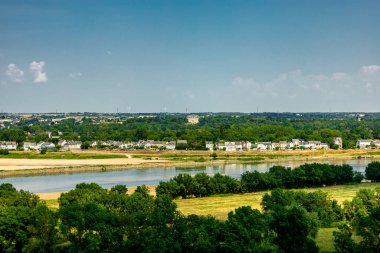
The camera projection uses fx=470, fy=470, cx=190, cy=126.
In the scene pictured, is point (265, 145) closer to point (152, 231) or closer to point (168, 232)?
point (168, 232)

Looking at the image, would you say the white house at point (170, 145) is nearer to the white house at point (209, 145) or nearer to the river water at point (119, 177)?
the white house at point (209, 145)

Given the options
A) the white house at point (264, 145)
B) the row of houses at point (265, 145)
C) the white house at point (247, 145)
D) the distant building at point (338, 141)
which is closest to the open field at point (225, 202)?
the row of houses at point (265, 145)

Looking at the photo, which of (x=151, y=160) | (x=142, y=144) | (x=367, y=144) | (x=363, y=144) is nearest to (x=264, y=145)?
(x=363, y=144)

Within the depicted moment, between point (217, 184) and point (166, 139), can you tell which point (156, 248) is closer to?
point (217, 184)

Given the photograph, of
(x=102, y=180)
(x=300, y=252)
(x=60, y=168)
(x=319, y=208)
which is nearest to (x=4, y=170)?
(x=60, y=168)

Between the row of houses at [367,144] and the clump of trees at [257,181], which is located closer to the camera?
the clump of trees at [257,181]

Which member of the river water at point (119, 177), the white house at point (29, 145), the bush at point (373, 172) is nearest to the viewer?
the bush at point (373, 172)

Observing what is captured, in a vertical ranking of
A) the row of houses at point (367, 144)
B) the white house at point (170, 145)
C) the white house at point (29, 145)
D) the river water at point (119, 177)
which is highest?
the row of houses at point (367, 144)
